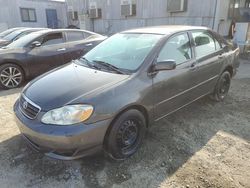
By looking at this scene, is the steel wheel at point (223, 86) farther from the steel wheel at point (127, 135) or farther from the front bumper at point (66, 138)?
the front bumper at point (66, 138)

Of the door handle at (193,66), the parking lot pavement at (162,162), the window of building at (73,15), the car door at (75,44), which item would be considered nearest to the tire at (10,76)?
the car door at (75,44)

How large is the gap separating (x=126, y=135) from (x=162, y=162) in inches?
21.5

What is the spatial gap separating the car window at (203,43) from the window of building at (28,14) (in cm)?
2140

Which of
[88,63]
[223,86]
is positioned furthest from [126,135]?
[223,86]

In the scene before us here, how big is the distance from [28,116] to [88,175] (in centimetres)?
94

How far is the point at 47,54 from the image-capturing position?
598cm

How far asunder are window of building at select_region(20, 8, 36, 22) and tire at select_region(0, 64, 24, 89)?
18.3m

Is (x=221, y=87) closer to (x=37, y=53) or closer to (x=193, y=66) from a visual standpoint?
(x=193, y=66)

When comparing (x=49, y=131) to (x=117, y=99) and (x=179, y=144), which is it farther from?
(x=179, y=144)

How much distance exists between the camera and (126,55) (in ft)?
10.3

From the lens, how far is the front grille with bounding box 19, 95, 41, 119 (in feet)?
8.06

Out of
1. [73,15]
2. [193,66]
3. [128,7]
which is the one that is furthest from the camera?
[73,15]

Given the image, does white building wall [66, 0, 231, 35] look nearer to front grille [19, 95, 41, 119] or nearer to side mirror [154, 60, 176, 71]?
side mirror [154, 60, 176, 71]

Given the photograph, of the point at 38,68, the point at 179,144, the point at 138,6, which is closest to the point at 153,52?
the point at 179,144
